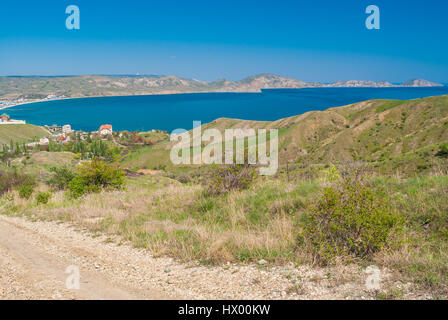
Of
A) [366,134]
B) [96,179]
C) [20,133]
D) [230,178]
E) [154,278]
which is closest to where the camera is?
[154,278]

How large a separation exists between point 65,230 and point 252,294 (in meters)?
5.50

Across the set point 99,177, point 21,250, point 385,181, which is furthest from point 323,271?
point 99,177

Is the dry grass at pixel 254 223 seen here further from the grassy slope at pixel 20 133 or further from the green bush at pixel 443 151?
the grassy slope at pixel 20 133

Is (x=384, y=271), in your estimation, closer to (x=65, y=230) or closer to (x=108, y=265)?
(x=108, y=265)

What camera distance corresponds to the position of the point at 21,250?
6.24 metres

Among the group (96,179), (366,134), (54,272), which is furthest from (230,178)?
(366,134)

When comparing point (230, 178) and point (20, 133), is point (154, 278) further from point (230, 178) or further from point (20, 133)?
point (20, 133)

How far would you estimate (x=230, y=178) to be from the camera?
9.35 m

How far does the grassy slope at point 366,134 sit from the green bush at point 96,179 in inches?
951

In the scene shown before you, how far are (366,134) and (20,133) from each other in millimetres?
142348

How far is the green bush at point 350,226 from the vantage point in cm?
470

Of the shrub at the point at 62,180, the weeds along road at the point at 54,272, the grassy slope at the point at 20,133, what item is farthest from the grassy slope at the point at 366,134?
the grassy slope at the point at 20,133

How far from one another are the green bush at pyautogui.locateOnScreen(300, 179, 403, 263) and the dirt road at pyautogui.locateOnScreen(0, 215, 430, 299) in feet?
1.35

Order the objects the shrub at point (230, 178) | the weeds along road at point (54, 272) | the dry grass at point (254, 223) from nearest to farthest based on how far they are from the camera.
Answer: the weeds along road at point (54, 272) < the dry grass at point (254, 223) < the shrub at point (230, 178)
